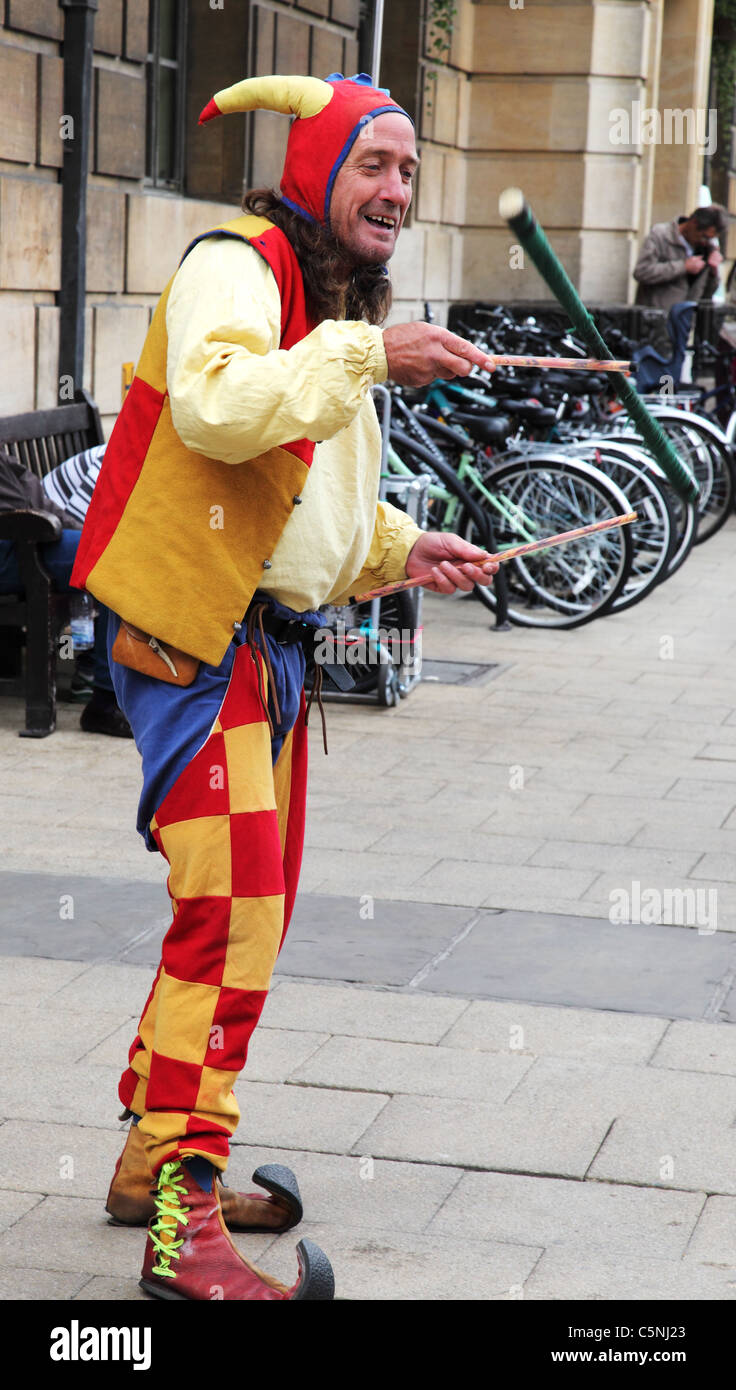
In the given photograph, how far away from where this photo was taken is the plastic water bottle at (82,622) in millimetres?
7020

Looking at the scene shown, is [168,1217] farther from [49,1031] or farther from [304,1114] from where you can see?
[49,1031]

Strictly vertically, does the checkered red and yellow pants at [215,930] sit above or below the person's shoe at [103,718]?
above

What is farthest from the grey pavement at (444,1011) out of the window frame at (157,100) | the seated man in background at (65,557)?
the window frame at (157,100)

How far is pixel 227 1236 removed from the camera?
115 inches

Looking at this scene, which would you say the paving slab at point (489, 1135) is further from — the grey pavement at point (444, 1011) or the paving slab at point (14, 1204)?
the paving slab at point (14, 1204)

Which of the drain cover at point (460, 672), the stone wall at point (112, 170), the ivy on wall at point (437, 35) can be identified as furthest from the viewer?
the ivy on wall at point (437, 35)

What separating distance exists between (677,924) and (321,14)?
8428mm

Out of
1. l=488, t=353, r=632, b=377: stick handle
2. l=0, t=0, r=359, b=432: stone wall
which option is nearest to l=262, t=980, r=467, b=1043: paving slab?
l=488, t=353, r=632, b=377: stick handle

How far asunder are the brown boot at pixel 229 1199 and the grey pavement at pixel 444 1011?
0.03m

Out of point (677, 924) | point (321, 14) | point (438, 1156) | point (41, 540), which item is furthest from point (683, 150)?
point (438, 1156)

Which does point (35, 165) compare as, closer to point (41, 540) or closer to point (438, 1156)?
point (41, 540)

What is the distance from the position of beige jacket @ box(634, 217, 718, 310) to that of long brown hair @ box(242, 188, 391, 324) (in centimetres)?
1238

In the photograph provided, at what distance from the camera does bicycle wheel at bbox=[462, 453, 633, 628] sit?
31.1 ft

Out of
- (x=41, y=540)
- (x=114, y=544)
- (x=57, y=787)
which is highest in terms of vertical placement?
(x=114, y=544)
